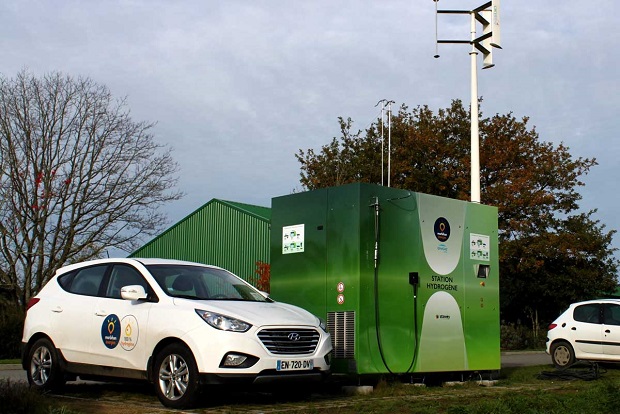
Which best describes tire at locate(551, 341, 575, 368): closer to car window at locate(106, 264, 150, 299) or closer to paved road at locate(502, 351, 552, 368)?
paved road at locate(502, 351, 552, 368)

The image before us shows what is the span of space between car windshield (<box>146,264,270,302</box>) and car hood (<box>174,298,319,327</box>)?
34 centimetres

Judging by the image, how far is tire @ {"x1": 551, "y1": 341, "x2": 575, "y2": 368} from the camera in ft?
58.1

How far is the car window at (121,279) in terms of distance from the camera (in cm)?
968

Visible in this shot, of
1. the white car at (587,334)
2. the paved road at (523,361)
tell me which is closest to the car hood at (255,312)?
the white car at (587,334)

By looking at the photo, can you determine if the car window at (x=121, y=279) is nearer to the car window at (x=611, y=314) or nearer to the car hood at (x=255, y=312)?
the car hood at (x=255, y=312)

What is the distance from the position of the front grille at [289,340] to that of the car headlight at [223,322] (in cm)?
22

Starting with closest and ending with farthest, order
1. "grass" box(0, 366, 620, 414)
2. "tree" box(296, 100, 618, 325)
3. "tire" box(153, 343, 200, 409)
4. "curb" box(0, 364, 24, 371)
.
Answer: "grass" box(0, 366, 620, 414)
"tire" box(153, 343, 200, 409)
"curb" box(0, 364, 24, 371)
"tree" box(296, 100, 618, 325)

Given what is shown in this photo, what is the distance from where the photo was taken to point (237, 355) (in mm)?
8438

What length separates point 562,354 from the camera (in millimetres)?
17969


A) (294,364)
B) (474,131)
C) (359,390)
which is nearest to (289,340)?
(294,364)

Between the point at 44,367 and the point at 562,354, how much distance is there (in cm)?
1221

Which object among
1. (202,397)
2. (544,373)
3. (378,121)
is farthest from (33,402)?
(378,121)

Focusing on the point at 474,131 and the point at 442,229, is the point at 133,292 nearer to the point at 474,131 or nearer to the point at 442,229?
the point at 442,229

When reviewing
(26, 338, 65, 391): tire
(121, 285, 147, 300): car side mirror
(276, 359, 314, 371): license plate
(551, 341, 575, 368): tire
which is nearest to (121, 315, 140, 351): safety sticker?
(121, 285, 147, 300): car side mirror
